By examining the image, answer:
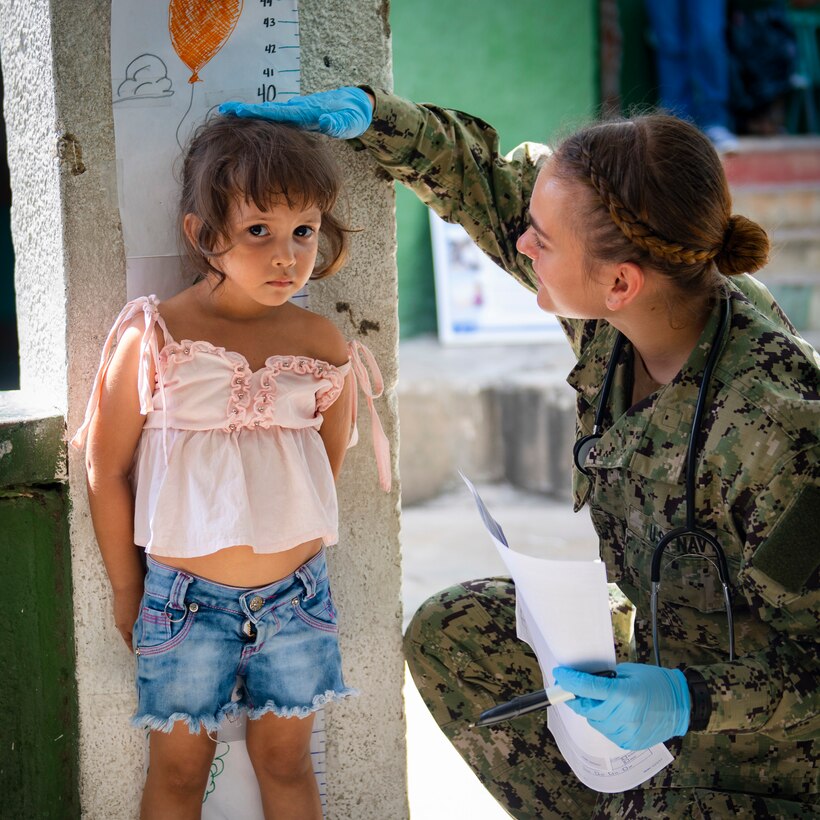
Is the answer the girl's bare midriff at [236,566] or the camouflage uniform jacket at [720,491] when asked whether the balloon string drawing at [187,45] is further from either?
the girl's bare midriff at [236,566]

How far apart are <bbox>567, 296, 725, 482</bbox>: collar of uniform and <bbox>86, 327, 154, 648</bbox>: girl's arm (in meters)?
0.82

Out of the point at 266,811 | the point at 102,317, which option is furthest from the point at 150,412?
the point at 266,811

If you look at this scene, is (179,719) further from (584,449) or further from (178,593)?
(584,449)

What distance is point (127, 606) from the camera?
1.96 meters

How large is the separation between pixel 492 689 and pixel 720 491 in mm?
661

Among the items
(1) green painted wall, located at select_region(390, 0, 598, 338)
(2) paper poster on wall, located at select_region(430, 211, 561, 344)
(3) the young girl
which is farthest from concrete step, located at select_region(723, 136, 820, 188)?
(3) the young girl

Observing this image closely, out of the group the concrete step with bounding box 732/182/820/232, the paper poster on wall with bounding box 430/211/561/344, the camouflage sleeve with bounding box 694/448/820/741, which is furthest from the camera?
the concrete step with bounding box 732/182/820/232

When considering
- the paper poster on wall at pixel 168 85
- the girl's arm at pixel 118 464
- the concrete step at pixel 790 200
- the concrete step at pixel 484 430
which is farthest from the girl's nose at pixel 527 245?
the concrete step at pixel 790 200

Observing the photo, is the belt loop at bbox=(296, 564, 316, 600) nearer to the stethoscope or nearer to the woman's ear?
the stethoscope

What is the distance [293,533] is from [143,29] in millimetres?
925

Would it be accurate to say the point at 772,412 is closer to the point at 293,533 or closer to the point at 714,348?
the point at 714,348

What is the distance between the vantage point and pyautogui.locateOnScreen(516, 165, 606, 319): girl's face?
1.99 m

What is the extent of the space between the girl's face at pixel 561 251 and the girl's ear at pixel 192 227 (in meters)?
0.60

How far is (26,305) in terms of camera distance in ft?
7.43
